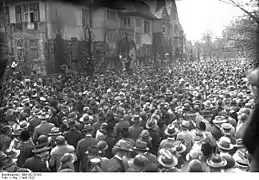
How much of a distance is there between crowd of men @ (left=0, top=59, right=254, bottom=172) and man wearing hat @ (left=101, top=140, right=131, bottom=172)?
11 millimetres

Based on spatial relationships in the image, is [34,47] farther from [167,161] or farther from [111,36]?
[167,161]

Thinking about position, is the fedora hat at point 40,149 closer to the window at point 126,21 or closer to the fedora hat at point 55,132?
the fedora hat at point 55,132

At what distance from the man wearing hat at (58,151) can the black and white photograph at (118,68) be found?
0.92 feet

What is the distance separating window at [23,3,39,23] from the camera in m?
4.39

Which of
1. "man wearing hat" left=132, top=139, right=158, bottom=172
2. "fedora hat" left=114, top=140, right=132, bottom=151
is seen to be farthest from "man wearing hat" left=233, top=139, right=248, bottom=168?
"fedora hat" left=114, top=140, right=132, bottom=151

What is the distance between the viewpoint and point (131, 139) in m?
3.60

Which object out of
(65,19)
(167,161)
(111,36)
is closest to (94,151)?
Answer: (167,161)

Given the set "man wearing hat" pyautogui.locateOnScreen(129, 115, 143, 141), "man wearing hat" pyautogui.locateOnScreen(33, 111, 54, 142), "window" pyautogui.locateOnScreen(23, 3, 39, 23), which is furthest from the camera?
"window" pyautogui.locateOnScreen(23, 3, 39, 23)

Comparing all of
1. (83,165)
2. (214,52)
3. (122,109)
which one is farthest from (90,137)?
(214,52)

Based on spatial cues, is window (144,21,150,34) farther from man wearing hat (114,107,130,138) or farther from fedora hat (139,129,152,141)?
fedora hat (139,129,152,141)

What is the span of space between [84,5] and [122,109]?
1662 mm

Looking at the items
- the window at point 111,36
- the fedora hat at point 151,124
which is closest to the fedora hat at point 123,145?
the fedora hat at point 151,124

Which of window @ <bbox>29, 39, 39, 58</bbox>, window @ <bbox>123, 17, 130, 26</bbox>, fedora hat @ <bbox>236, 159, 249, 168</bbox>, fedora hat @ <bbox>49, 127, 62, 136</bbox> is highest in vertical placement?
window @ <bbox>123, 17, 130, 26</bbox>

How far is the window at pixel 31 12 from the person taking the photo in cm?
439
